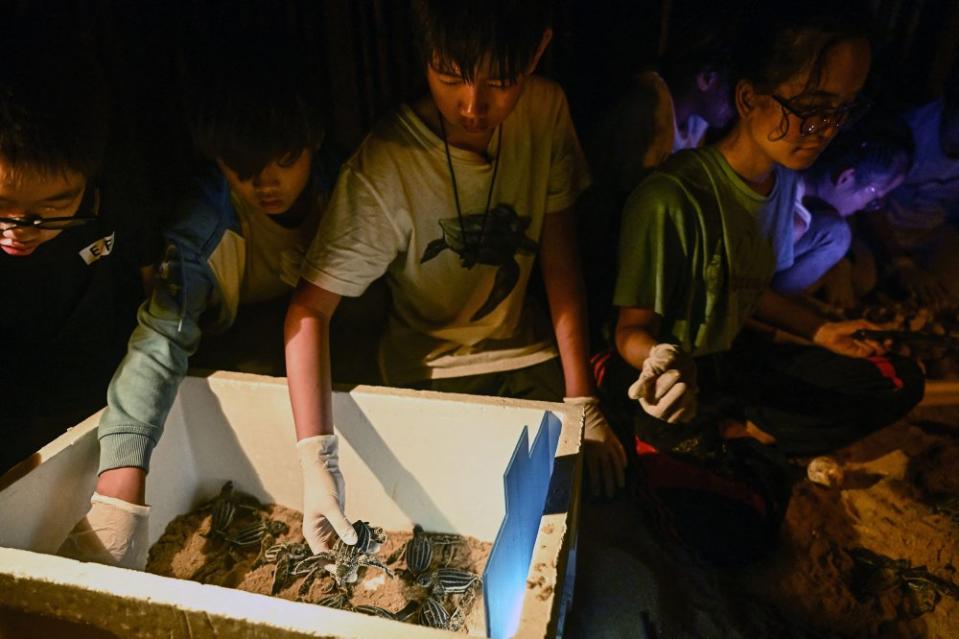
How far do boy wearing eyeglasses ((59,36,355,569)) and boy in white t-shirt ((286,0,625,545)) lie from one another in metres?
0.20

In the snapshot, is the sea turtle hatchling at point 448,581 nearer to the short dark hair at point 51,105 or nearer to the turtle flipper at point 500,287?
the turtle flipper at point 500,287

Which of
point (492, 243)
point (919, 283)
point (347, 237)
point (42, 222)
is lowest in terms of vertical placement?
point (919, 283)

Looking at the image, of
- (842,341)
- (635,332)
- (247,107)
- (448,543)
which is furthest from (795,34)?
(448,543)

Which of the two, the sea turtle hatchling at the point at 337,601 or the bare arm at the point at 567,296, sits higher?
the bare arm at the point at 567,296

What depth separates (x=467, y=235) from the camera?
6.16 ft

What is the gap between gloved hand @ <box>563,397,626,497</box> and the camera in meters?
1.81

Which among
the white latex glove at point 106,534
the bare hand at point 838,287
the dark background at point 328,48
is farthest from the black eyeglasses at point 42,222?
the bare hand at point 838,287

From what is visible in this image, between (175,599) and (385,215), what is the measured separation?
1.11m

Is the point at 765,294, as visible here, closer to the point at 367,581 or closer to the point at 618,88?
the point at 618,88

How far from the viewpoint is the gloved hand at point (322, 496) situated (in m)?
1.50

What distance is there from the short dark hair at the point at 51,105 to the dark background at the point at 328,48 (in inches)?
6.6

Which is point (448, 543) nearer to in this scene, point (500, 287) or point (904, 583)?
point (500, 287)

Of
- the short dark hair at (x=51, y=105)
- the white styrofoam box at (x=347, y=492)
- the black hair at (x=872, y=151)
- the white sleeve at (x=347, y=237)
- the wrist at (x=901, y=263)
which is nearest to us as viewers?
the white styrofoam box at (x=347, y=492)

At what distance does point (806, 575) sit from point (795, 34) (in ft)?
5.54
